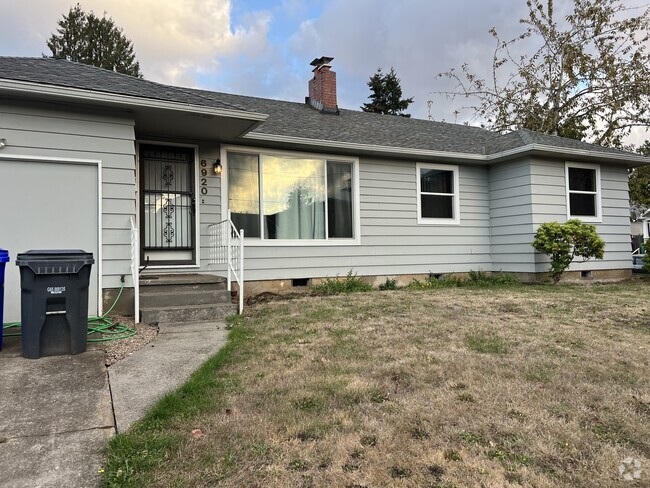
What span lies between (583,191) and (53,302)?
10698mm

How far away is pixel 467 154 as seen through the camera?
9680 mm

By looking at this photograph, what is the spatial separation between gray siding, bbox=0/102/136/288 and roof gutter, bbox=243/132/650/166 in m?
2.24

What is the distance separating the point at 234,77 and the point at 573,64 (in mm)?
18644

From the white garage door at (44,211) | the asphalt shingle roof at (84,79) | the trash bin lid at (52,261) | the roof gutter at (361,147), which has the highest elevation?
the asphalt shingle roof at (84,79)

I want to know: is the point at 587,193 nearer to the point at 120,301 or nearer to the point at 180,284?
the point at 180,284

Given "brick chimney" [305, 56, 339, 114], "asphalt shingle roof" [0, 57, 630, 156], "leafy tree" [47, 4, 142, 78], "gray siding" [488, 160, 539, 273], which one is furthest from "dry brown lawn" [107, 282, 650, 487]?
"leafy tree" [47, 4, 142, 78]

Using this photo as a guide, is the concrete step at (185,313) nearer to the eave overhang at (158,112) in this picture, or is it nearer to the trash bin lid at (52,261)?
the trash bin lid at (52,261)

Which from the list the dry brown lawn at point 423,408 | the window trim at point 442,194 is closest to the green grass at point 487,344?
the dry brown lawn at point 423,408

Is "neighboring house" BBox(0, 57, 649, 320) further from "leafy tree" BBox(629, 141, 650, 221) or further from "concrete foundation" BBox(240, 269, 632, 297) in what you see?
"leafy tree" BBox(629, 141, 650, 221)

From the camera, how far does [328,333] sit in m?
4.97

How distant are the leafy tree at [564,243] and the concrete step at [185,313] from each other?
6527 millimetres

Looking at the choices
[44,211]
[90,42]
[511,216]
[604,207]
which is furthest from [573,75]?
[90,42]

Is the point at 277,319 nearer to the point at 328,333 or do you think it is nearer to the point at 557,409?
the point at 328,333

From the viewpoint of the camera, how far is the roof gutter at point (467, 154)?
800 cm
